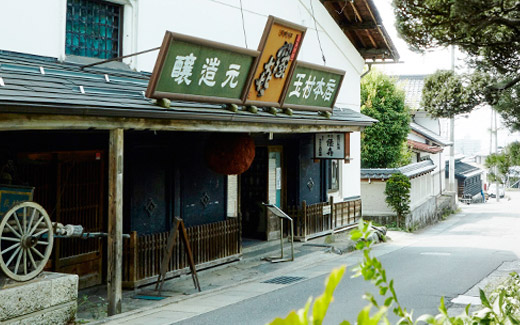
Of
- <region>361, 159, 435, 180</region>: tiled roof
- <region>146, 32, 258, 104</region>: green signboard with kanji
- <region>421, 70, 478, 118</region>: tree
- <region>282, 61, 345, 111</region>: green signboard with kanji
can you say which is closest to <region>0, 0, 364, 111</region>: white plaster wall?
<region>282, 61, 345, 111</region>: green signboard with kanji

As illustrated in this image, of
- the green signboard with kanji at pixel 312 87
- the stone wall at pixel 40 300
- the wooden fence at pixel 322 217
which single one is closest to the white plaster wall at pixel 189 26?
the green signboard with kanji at pixel 312 87

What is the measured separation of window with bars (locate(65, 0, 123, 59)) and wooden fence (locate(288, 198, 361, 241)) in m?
8.24

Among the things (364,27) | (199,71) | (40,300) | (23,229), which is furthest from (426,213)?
(23,229)

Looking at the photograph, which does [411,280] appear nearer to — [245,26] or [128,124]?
[128,124]

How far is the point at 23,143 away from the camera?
1054 cm

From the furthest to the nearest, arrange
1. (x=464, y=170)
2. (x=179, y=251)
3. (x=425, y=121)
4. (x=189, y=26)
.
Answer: (x=464, y=170) < (x=425, y=121) < (x=189, y=26) < (x=179, y=251)

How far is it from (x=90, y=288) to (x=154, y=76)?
4722 mm

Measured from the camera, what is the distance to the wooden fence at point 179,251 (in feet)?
37.8

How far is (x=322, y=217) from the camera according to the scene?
1936cm

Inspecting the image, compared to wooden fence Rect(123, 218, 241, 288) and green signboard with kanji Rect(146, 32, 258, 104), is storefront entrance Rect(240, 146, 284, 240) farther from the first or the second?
green signboard with kanji Rect(146, 32, 258, 104)

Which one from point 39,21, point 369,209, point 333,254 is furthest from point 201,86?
point 369,209

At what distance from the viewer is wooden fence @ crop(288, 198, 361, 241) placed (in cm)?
1833

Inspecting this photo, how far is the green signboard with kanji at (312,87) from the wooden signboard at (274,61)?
468mm

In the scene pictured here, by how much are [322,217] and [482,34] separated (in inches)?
343
